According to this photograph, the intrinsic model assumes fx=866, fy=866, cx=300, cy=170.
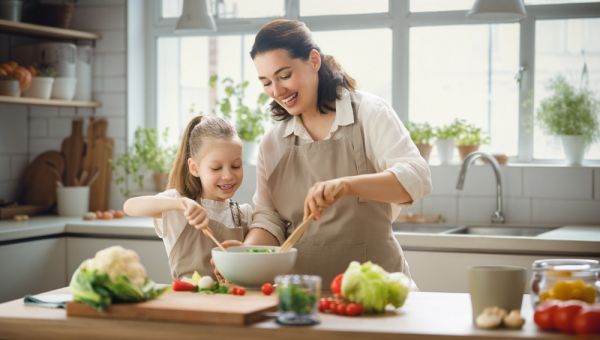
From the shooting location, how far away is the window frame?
465cm

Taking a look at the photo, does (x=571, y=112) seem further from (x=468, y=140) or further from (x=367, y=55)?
(x=367, y=55)

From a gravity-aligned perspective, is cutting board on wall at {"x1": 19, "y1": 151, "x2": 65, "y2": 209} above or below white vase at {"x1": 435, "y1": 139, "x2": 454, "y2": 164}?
below

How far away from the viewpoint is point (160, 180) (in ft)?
16.8

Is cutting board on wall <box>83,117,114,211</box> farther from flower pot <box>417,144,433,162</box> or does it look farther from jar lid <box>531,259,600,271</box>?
jar lid <box>531,259,600,271</box>

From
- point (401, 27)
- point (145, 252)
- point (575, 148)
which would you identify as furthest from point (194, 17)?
point (575, 148)

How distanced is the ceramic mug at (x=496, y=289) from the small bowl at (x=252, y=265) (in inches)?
23.4

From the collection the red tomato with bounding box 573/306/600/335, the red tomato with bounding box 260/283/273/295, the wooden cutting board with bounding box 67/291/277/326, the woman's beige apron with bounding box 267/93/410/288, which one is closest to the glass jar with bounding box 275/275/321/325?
the wooden cutting board with bounding box 67/291/277/326

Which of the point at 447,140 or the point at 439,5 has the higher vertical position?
the point at 439,5

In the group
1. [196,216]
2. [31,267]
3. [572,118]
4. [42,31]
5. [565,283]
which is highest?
[42,31]

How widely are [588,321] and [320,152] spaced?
4.01 ft

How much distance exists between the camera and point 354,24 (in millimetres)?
4988

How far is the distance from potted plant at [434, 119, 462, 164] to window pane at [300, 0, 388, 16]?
79cm

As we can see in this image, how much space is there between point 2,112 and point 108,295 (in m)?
3.38

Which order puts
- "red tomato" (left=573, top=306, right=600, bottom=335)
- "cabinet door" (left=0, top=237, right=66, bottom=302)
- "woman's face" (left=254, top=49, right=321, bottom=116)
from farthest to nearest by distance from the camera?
"cabinet door" (left=0, top=237, right=66, bottom=302), "woman's face" (left=254, top=49, right=321, bottom=116), "red tomato" (left=573, top=306, right=600, bottom=335)
